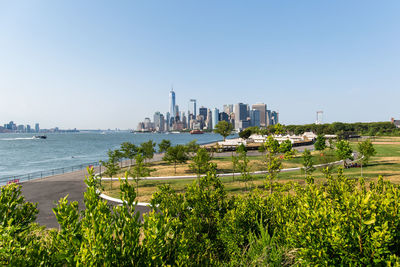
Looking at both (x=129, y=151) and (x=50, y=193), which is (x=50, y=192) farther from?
(x=129, y=151)

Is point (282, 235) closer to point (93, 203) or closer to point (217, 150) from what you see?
point (93, 203)

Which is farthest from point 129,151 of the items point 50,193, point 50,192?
point 50,193

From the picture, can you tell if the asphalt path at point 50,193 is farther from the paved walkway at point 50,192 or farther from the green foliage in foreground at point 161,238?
the green foliage in foreground at point 161,238

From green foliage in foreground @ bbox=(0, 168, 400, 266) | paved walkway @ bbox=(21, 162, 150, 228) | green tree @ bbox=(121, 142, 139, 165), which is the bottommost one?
paved walkway @ bbox=(21, 162, 150, 228)

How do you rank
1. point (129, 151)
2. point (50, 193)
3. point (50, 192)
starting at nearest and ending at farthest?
point (50, 193)
point (50, 192)
point (129, 151)

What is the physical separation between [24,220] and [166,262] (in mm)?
4564

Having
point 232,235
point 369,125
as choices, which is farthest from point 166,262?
point 369,125

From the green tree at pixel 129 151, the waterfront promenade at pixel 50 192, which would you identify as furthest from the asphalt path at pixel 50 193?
the green tree at pixel 129 151

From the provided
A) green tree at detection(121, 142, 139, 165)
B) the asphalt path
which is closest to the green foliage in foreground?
the asphalt path

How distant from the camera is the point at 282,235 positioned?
6.25m

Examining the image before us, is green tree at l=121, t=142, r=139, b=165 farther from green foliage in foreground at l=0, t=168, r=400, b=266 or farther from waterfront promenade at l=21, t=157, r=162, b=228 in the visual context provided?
green foliage in foreground at l=0, t=168, r=400, b=266

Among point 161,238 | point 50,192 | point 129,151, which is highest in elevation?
point 161,238

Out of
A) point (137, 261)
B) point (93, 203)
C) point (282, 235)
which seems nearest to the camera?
point (137, 261)

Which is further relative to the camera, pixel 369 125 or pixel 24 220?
pixel 369 125
